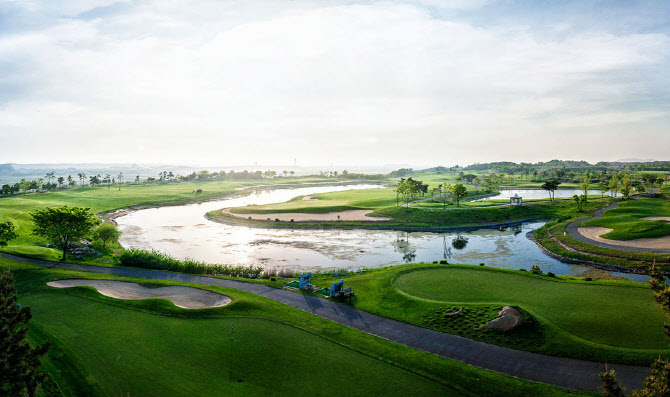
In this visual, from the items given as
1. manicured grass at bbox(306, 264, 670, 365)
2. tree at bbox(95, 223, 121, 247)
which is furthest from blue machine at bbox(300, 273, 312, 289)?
tree at bbox(95, 223, 121, 247)

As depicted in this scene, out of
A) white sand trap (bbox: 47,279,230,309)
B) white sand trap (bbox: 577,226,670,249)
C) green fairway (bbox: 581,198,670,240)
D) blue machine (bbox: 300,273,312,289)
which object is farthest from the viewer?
green fairway (bbox: 581,198,670,240)

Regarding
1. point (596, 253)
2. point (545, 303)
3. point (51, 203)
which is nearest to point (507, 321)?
point (545, 303)

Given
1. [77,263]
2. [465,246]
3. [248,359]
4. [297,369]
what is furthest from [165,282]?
[465,246]

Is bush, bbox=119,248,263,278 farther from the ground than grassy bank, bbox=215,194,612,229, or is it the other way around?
grassy bank, bbox=215,194,612,229

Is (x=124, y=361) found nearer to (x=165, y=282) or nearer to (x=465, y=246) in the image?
(x=165, y=282)

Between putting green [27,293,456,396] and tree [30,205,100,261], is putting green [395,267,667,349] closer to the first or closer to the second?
putting green [27,293,456,396]

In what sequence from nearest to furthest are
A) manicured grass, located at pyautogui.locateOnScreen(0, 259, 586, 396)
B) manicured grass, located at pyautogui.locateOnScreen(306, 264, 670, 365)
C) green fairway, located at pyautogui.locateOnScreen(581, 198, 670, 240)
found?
manicured grass, located at pyautogui.locateOnScreen(0, 259, 586, 396), manicured grass, located at pyautogui.locateOnScreen(306, 264, 670, 365), green fairway, located at pyautogui.locateOnScreen(581, 198, 670, 240)

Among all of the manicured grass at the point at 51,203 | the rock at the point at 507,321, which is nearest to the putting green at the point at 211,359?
the rock at the point at 507,321

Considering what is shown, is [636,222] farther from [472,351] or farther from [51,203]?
[51,203]
